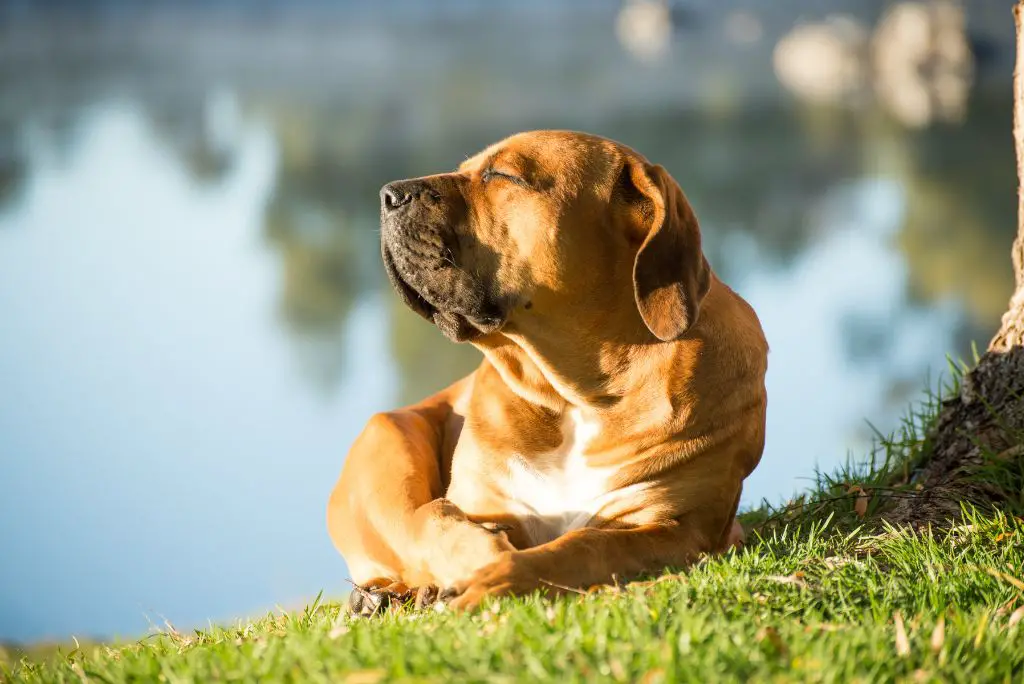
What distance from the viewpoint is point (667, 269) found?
3682 mm

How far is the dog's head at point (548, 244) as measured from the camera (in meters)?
3.70

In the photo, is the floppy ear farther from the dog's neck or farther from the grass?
the grass

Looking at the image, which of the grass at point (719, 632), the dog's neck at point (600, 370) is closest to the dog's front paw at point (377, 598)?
the grass at point (719, 632)

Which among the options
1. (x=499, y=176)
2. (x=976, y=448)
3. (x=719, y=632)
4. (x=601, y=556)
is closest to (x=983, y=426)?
(x=976, y=448)

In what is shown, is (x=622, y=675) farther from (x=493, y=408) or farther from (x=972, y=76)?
(x=972, y=76)

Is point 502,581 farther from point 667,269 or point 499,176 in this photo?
point 499,176

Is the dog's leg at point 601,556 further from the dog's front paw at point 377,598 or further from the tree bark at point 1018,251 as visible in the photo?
the tree bark at point 1018,251

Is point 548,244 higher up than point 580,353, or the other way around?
point 548,244

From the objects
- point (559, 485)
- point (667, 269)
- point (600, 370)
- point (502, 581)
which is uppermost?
point (667, 269)

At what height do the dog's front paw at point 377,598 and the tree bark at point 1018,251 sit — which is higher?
the tree bark at point 1018,251

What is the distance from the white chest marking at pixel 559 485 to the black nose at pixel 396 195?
3.07ft

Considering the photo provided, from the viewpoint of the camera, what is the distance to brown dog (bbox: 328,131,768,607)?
3.70 meters

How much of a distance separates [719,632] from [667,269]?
139 cm

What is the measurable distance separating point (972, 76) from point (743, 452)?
94.6 feet
